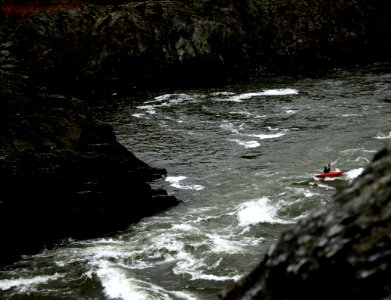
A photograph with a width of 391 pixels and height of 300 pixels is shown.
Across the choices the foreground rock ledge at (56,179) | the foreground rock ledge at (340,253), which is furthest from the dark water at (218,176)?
the foreground rock ledge at (340,253)

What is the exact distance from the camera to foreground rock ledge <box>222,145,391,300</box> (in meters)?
4.09

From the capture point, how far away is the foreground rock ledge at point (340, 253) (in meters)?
4.09

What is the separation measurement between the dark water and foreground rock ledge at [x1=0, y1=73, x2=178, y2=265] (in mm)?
911

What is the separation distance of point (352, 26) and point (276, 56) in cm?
1147

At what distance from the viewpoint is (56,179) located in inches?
731

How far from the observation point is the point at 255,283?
4.96m

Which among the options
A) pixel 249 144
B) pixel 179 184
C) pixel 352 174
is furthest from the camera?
pixel 249 144

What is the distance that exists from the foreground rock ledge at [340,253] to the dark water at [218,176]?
9259mm

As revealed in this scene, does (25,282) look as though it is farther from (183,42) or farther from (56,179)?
(183,42)

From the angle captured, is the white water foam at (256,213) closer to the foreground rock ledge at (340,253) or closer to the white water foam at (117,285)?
the white water foam at (117,285)

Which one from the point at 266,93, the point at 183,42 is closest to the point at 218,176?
the point at 266,93

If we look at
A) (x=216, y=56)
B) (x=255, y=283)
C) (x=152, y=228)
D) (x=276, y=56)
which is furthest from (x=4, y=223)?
(x=276, y=56)

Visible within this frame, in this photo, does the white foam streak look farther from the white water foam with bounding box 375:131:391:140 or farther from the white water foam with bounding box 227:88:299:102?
the white water foam with bounding box 227:88:299:102

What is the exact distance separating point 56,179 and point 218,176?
29.3 feet
